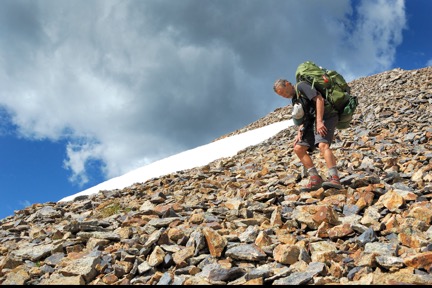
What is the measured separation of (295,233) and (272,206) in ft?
4.66

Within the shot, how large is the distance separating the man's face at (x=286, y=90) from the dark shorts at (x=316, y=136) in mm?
916

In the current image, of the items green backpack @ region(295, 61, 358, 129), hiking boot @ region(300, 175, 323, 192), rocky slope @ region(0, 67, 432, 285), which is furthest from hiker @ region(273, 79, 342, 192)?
rocky slope @ region(0, 67, 432, 285)

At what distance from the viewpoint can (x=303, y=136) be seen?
28.9 ft

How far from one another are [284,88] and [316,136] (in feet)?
4.11

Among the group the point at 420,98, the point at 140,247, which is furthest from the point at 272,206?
the point at 420,98

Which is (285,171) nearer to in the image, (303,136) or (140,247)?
(303,136)

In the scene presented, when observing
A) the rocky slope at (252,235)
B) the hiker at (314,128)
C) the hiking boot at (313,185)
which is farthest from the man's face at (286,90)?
the rocky slope at (252,235)

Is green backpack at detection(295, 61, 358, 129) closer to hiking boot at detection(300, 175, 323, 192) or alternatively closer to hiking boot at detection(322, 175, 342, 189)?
hiking boot at detection(322, 175, 342, 189)

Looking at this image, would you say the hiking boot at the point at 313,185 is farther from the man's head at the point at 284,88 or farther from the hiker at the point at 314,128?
the man's head at the point at 284,88

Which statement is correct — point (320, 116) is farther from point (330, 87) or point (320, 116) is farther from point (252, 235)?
point (252, 235)

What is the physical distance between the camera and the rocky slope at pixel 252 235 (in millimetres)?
4852

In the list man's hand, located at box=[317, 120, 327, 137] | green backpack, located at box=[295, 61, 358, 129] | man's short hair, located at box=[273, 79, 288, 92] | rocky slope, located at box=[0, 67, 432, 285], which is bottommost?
rocky slope, located at box=[0, 67, 432, 285]

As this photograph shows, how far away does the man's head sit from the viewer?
27.8ft

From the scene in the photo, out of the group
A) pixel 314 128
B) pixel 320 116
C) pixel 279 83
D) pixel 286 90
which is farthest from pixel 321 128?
pixel 279 83
